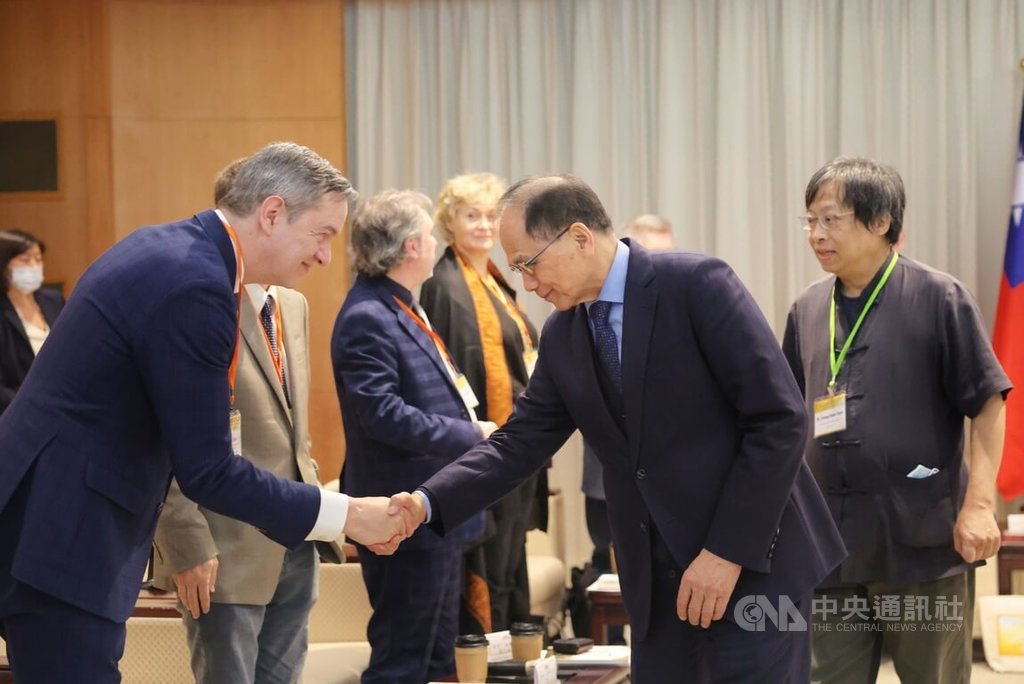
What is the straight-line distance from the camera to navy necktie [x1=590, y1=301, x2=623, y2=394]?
2.61m

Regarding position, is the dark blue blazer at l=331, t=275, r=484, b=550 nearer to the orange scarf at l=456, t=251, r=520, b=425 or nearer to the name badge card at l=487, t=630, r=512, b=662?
the name badge card at l=487, t=630, r=512, b=662

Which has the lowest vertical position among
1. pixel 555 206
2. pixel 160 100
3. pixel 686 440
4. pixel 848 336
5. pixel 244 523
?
pixel 244 523

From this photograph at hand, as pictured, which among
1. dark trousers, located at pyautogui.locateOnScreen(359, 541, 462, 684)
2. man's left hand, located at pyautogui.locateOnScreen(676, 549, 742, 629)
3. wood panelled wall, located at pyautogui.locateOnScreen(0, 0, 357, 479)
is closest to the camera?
man's left hand, located at pyautogui.locateOnScreen(676, 549, 742, 629)

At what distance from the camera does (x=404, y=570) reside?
3855 millimetres

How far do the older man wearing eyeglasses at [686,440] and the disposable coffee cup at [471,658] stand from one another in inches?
30.1

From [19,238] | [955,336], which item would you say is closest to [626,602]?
[955,336]

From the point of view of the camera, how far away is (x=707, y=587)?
246cm

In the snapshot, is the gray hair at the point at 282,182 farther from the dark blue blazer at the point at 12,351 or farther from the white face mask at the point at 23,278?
the white face mask at the point at 23,278

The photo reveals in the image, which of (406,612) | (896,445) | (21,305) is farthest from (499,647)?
(21,305)

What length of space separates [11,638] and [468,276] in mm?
2724

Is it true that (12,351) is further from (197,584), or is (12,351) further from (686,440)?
(686,440)

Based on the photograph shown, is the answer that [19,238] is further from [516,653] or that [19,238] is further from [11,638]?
[11,638]

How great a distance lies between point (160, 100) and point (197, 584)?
13.7 ft

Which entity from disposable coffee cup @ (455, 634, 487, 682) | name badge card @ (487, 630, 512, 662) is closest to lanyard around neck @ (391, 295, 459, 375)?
name badge card @ (487, 630, 512, 662)
